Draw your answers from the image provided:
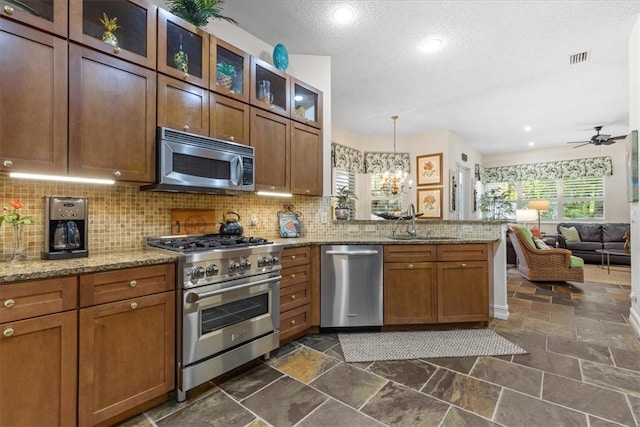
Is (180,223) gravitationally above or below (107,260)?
above

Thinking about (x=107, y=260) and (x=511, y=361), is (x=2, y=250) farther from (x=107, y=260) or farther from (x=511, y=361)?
(x=511, y=361)

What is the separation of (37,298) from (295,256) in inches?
65.1

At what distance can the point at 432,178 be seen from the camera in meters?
6.54

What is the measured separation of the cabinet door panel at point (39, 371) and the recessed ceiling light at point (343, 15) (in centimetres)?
290

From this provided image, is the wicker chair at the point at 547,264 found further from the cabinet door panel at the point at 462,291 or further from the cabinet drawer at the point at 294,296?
the cabinet drawer at the point at 294,296

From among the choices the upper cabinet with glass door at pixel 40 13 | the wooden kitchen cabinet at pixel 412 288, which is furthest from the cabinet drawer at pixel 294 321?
the upper cabinet with glass door at pixel 40 13

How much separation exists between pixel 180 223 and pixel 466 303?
8.92 feet

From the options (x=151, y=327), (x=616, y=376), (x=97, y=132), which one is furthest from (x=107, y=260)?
(x=616, y=376)

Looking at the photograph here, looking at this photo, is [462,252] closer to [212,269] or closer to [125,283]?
[212,269]

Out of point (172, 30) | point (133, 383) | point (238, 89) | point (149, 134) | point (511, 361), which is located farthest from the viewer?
point (238, 89)

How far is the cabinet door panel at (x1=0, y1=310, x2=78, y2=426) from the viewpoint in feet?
4.14

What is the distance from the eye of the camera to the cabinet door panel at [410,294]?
9.29 ft

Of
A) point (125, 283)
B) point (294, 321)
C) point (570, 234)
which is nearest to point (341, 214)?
point (294, 321)

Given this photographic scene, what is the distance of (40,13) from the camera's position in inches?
61.4
